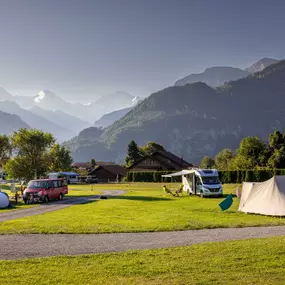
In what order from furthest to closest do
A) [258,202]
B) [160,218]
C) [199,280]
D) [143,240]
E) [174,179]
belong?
[174,179] → [258,202] → [160,218] → [143,240] → [199,280]

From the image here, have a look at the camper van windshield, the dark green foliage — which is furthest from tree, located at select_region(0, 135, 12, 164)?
the camper van windshield

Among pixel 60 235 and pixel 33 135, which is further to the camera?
pixel 33 135

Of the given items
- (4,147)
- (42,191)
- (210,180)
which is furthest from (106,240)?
(4,147)

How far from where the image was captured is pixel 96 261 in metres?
10.6

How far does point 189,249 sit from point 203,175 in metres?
25.3

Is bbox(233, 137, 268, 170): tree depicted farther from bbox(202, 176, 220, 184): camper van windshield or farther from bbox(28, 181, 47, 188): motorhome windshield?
bbox(28, 181, 47, 188): motorhome windshield

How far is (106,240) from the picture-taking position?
14062mm

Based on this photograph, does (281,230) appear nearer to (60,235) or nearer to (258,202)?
(258,202)

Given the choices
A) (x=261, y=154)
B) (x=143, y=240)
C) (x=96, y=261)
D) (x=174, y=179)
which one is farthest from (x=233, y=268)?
(x=261, y=154)

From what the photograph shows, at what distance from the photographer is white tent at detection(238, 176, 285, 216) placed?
2150 centimetres

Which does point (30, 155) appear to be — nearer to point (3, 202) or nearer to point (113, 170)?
point (3, 202)

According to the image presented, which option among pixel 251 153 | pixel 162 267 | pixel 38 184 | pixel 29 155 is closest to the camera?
pixel 162 267

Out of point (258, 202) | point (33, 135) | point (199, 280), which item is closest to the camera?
point (199, 280)

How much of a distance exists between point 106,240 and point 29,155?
3652 centimetres
